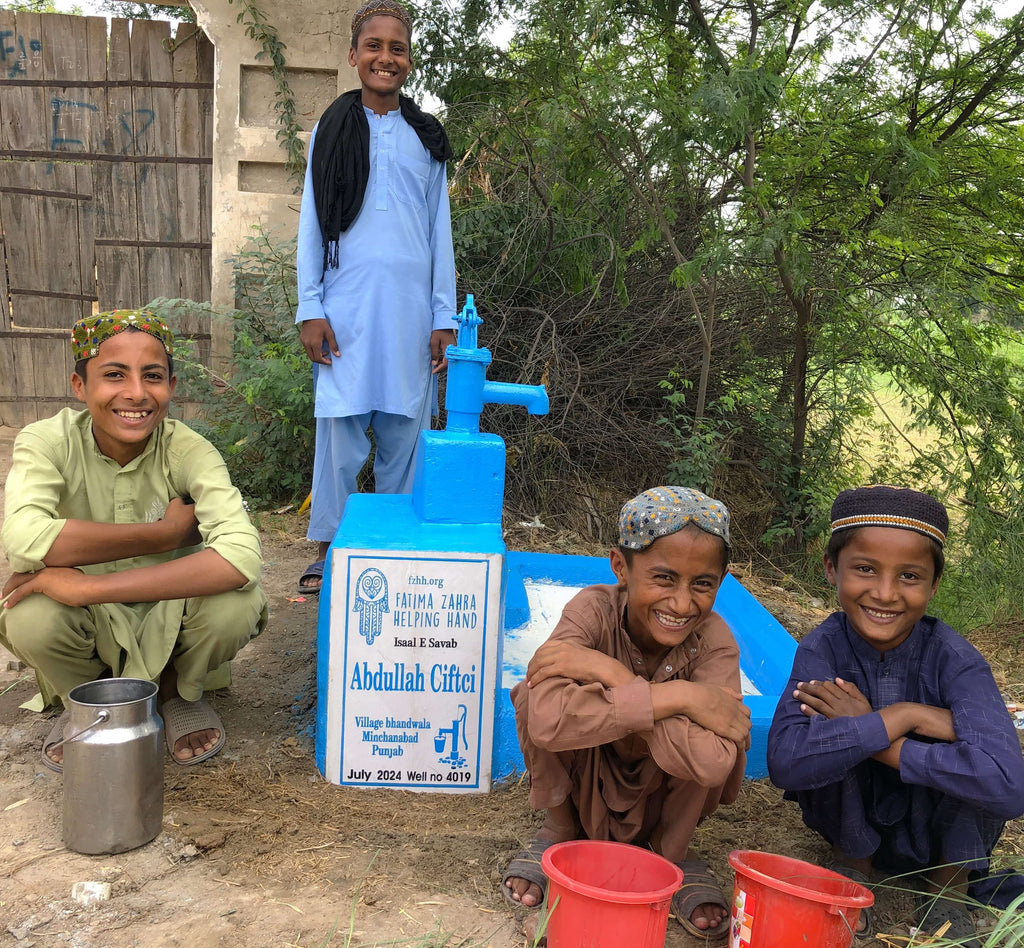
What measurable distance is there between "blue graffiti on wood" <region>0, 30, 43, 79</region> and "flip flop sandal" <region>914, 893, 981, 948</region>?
6016 millimetres

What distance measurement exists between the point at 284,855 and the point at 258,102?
4.30 meters

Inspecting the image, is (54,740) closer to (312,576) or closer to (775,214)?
(312,576)

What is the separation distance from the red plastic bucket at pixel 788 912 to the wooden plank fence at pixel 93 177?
15.8ft

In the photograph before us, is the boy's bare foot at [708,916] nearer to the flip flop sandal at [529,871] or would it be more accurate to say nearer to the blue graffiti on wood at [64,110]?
the flip flop sandal at [529,871]

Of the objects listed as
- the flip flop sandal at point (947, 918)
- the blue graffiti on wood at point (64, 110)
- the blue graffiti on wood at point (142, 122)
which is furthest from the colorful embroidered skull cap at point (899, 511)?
the blue graffiti on wood at point (64, 110)

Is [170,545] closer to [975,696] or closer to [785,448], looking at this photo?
[975,696]

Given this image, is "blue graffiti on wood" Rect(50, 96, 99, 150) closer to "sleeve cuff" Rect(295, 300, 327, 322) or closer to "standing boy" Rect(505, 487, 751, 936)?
"sleeve cuff" Rect(295, 300, 327, 322)

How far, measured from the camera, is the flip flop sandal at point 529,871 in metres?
1.91

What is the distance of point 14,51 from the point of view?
212 inches

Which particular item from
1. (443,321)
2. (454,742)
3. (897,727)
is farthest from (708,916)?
(443,321)

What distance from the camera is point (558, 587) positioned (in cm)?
366

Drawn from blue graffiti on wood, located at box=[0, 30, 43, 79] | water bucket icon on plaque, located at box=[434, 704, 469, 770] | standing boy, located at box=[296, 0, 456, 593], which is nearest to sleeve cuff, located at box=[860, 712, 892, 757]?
water bucket icon on plaque, located at box=[434, 704, 469, 770]

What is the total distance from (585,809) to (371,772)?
2.19 ft

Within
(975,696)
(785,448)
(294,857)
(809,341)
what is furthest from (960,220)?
(294,857)
